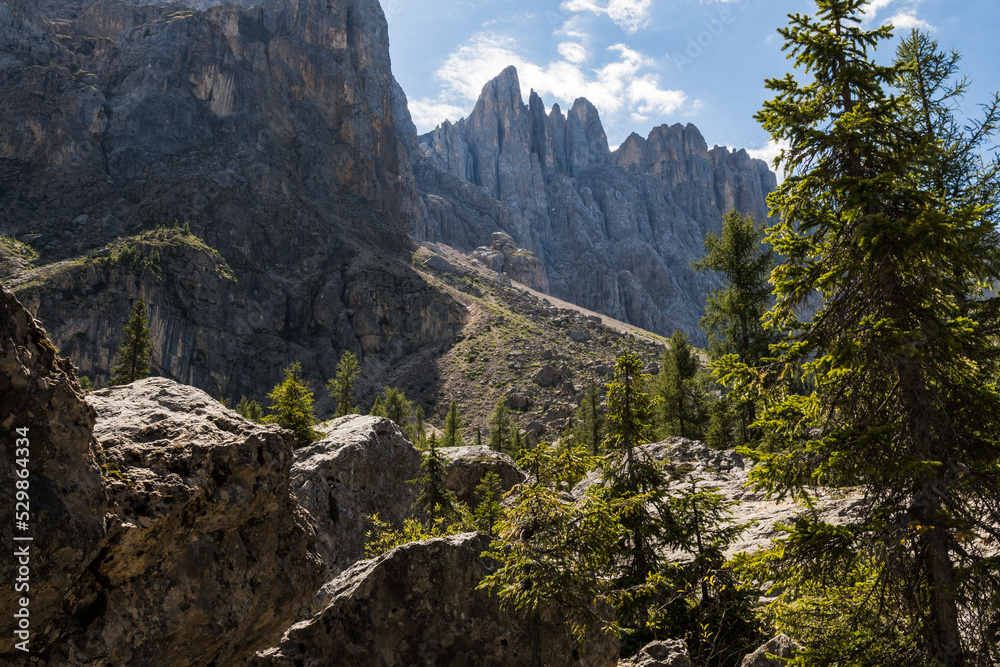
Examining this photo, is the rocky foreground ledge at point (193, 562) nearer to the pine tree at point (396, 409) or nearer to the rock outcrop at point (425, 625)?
the rock outcrop at point (425, 625)

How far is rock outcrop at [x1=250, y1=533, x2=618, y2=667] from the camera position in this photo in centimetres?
771

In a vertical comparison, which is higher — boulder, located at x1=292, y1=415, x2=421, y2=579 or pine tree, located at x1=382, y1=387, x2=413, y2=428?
pine tree, located at x1=382, y1=387, x2=413, y2=428

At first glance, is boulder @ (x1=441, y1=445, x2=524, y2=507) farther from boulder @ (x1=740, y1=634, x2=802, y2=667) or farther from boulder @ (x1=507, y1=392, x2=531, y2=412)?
boulder @ (x1=507, y1=392, x2=531, y2=412)

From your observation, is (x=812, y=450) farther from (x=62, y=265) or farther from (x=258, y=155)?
(x=258, y=155)

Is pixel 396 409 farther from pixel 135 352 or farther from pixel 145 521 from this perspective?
pixel 145 521

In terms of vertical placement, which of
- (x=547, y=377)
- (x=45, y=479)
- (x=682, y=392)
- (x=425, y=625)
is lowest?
(x=425, y=625)

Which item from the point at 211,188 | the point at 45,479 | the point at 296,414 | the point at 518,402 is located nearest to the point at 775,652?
the point at 45,479

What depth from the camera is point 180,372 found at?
356 ft

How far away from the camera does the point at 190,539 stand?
657 cm

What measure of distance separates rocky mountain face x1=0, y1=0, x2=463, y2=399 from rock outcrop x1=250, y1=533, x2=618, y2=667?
103825 mm

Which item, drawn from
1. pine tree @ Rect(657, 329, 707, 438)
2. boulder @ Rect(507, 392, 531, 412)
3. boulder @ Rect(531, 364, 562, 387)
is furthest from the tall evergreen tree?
boulder @ Rect(531, 364, 562, 387)

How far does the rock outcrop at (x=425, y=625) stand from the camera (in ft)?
25.3

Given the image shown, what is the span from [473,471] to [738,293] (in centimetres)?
1397

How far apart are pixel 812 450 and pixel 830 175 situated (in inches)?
164
